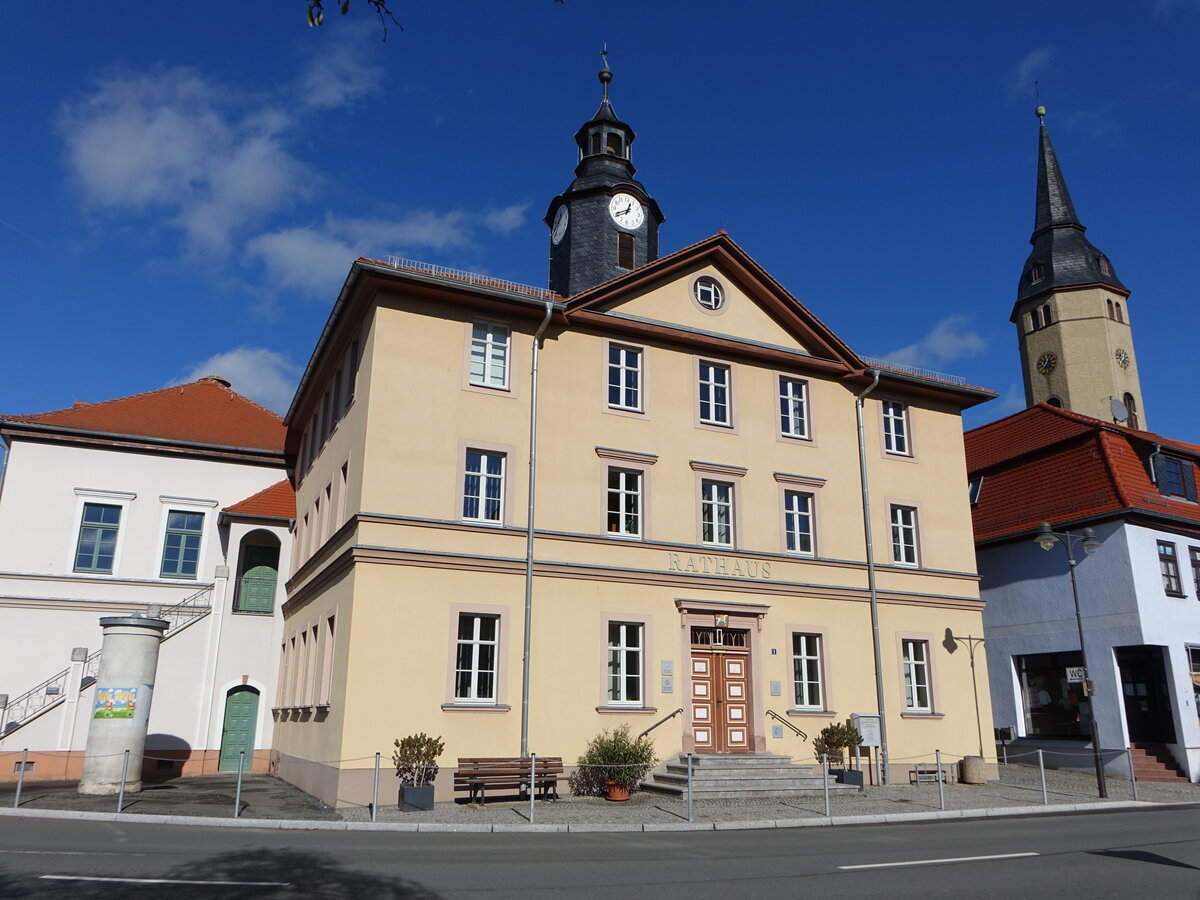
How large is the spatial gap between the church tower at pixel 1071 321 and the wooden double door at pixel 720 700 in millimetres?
37164

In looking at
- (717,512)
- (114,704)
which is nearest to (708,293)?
(717,512)

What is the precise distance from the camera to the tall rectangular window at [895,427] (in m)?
26.1

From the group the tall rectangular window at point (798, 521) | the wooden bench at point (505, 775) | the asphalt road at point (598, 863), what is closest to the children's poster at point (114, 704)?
the asphalt road at point (598, 863)

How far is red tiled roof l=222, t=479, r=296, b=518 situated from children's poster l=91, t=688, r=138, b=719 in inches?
359

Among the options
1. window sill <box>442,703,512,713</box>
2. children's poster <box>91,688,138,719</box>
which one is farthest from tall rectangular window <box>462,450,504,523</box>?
children's poster <box>91,688,138,719</box>

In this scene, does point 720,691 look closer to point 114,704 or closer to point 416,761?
point 416,761

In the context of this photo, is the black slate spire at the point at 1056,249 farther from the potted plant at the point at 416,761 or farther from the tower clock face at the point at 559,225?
the potted plant at the point at 416,761

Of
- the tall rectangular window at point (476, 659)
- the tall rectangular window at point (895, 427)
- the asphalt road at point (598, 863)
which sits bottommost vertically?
the asphalt road at point (598, 863)

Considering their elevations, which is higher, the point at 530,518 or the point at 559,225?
the point at 559,225

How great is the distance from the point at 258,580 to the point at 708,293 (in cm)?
1616

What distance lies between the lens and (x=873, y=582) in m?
24.0

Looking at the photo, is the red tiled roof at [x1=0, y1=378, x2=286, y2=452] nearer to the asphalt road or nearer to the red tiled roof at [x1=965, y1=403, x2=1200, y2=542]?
the asphalt road

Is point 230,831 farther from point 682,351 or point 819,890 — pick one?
point 682,351

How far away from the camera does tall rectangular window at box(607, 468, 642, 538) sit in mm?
21766
